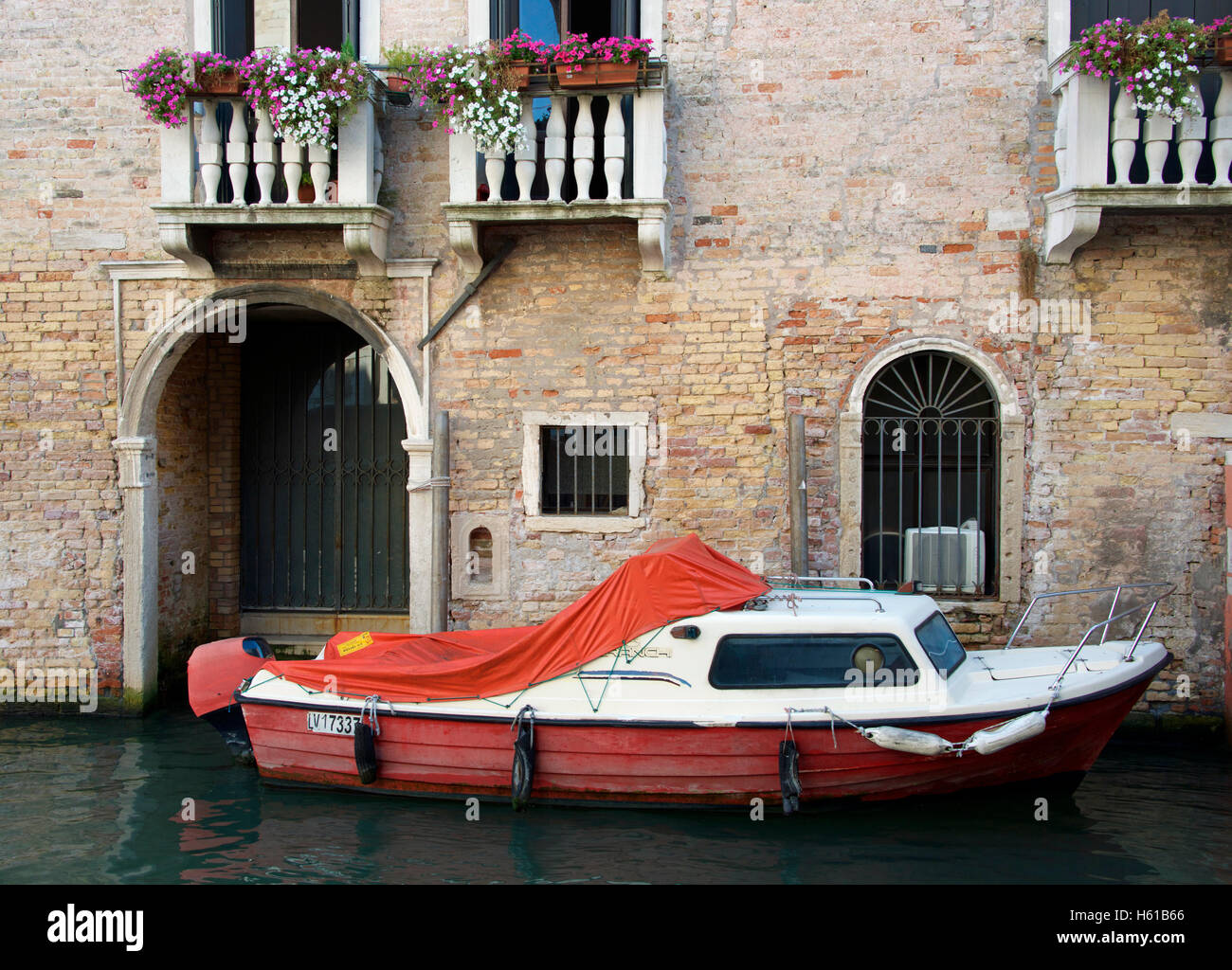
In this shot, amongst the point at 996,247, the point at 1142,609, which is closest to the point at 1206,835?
the point at 1142,609

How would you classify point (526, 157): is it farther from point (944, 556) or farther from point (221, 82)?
point (944, 556)

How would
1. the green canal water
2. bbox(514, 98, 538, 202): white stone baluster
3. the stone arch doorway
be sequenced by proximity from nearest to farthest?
the green canal water → bbox(514, 98, 538, 202): white stone baluster → the stone arch doorway

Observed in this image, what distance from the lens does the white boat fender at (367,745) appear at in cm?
593

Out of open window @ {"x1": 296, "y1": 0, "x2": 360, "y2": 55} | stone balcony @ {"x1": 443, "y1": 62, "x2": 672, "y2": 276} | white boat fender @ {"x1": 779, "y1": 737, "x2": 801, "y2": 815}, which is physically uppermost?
open window @ {"x1": 296, "y1": 0, "x2": 360, "y2": 55}

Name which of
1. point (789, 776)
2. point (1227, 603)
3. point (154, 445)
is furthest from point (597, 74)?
point (1227, 603)

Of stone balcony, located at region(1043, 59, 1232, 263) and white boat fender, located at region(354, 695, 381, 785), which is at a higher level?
stone balcony, located at region(1043, 59, 1232, 263)

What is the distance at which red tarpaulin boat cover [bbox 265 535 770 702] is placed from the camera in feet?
18.9

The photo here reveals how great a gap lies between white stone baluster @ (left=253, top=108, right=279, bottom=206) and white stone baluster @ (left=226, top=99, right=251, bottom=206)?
0.11 meters

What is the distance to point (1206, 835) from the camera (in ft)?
18.3

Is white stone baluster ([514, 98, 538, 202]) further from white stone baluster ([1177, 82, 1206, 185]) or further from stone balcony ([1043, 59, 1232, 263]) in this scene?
white stone baluster ([1177, 82, 1206, 185])

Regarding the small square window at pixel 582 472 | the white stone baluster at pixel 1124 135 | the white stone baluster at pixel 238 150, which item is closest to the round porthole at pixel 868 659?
the small square window at pixel 582 472

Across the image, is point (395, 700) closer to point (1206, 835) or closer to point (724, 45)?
point (1206, 835)

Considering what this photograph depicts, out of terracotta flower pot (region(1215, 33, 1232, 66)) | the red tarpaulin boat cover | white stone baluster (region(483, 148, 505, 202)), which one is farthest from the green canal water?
terracotta flower pot (region(1215, 33, 1232, 66))

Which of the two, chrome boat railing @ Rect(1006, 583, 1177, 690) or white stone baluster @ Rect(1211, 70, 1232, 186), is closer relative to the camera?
chrome boat railing @ Rect(1006, 583, 1177, 690)
